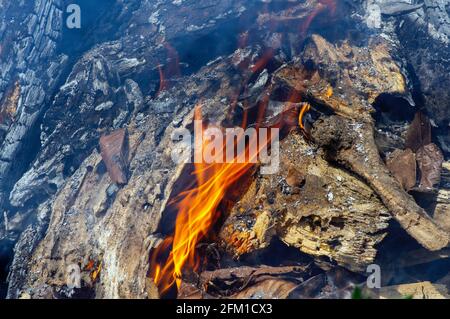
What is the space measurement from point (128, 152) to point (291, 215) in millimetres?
2906

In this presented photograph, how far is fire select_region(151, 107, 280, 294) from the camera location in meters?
4.85

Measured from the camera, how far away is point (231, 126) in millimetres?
5719

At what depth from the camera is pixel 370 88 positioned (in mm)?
5785

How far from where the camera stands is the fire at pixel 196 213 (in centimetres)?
485

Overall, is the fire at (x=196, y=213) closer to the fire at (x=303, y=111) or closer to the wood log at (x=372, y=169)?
the fire at (x=303, y=111)

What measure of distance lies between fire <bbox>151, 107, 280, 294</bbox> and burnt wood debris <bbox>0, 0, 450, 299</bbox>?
0.08 m

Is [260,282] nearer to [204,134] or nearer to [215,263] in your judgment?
[215,263]

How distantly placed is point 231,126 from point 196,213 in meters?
1.52
